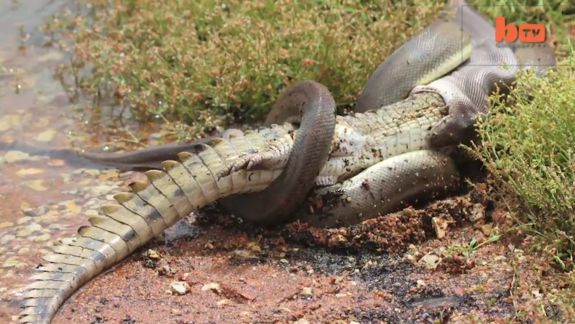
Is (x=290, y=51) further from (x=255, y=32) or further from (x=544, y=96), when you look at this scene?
(x=544, y=96)

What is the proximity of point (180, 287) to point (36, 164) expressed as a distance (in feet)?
6.67

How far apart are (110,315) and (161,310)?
0.25 metres

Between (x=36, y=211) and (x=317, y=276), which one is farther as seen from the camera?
(x=36, y=211)

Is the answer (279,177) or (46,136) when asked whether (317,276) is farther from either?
(46,136)

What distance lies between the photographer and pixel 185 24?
23.5ft

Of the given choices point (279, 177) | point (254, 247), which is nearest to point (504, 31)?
point (279, 177)

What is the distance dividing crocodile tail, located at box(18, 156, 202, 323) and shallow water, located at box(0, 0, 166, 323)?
19 centimetres

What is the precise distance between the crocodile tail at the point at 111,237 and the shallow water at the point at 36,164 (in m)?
0.19

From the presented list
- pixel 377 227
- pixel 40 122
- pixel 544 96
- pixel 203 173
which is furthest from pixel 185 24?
pixel 544 96

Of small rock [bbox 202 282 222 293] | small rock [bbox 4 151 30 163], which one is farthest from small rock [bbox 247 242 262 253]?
small rock [bbox 4 151 30 163]

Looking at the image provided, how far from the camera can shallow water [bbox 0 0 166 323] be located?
4.70m

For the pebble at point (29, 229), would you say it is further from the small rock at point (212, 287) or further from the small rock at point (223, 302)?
the small rock at point (223, 302)

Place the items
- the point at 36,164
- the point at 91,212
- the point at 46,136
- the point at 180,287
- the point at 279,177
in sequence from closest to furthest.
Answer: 1. the point at 180,287
2. the point at 279,177
3. the point at 91,212
4. the point at 36,164
5. the point at 46,136

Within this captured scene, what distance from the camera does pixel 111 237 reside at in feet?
14.8
